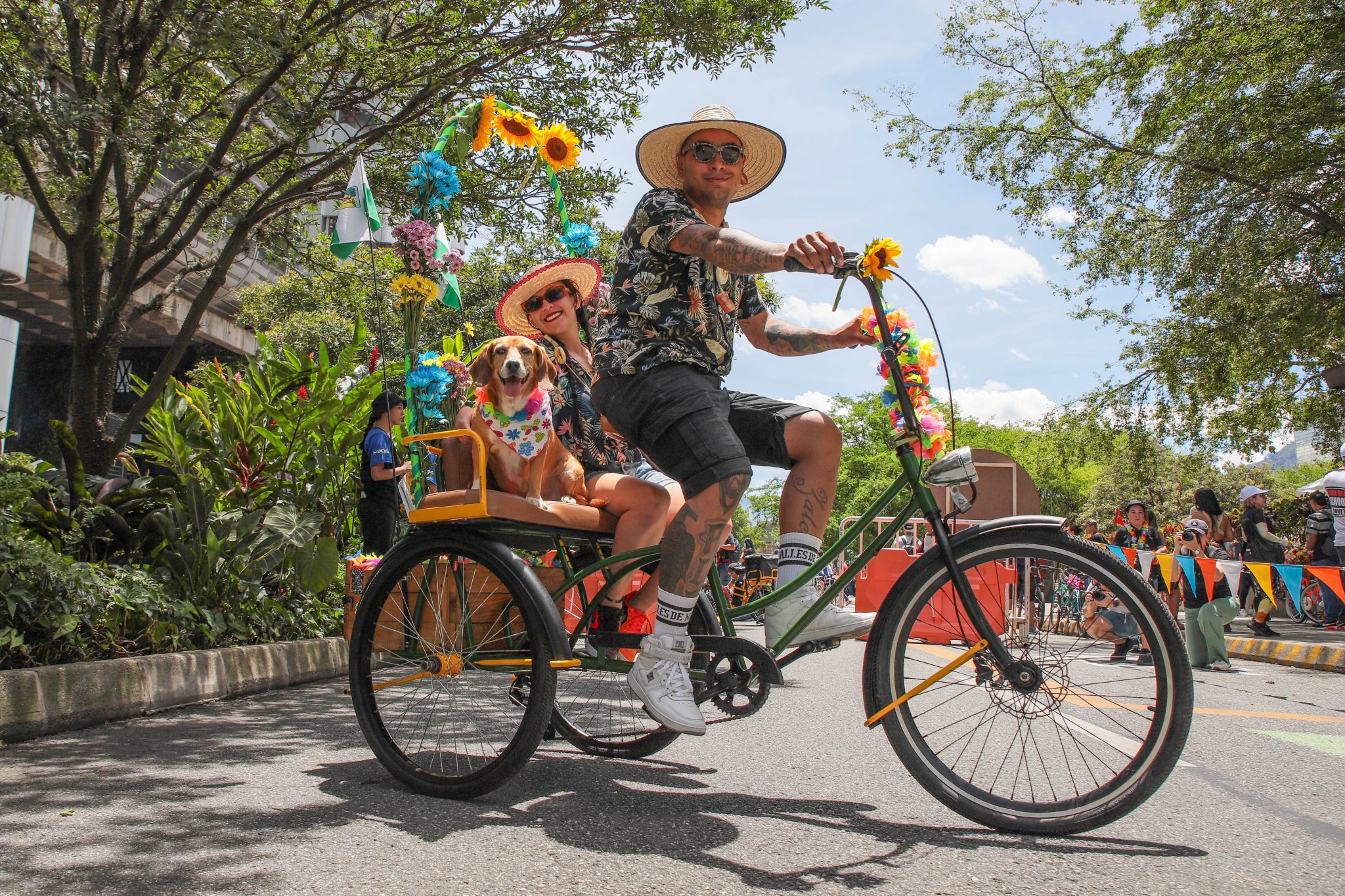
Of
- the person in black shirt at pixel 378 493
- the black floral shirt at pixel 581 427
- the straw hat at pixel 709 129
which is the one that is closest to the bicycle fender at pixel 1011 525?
the straw hat at pixel 709 129

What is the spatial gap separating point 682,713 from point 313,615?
524 centimetres

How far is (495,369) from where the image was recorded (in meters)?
4.11

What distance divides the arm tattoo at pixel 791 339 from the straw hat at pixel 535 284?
4.22ft

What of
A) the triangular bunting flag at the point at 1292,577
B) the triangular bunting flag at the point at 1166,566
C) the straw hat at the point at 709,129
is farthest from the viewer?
the triangular bunting flag at the point at 1292,577

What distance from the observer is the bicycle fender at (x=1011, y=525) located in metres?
2.87

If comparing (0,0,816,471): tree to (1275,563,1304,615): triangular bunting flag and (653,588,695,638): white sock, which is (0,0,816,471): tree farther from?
(1275,563,1304,615): triangular bunting flag

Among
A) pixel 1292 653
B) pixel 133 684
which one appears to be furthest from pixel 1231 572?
pixel 133 684

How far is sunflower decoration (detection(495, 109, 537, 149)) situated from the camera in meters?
4.60

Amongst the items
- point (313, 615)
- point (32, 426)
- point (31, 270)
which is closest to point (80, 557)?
point (313, 615)

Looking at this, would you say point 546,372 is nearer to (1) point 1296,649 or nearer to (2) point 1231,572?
(2) point 1231,572

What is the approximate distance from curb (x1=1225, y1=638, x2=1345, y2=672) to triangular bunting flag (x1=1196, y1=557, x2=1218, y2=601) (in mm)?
1964

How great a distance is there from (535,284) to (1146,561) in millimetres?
8772

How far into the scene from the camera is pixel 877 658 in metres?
2.97

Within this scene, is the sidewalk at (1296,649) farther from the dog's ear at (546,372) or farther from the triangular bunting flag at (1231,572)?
the dog's ear at (546,372)
